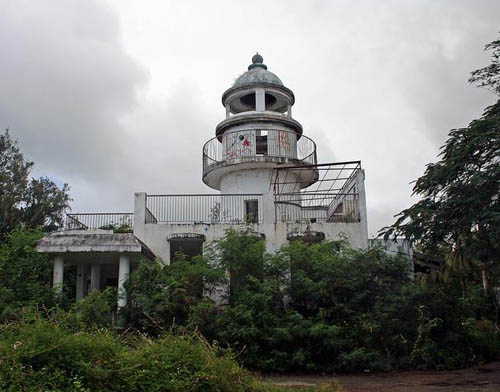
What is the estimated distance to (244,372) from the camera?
414 inches

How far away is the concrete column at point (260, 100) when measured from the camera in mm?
24281

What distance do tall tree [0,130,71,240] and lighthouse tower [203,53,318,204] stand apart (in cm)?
1255

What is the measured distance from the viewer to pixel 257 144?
23922 mm

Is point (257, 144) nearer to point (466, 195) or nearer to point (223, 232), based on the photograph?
point (223, 232)

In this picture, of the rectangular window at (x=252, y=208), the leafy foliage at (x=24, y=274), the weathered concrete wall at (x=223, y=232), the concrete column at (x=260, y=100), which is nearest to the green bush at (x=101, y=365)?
the leafy foliage at (x=24, y=274)

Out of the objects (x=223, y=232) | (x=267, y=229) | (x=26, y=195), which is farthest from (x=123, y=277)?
(x=26, y=195)

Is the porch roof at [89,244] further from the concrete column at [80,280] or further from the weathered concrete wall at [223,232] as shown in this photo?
the concrete column at [80,280]

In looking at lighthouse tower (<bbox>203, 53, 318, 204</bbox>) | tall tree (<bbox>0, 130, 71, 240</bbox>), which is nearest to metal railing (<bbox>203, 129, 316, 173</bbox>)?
lighthouse tower (<bbox>203, 53, 318, 204</bbox>)

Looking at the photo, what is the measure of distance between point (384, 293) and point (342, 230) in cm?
335

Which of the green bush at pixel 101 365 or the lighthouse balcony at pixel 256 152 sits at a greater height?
the lighthouse balcony at pixel 256 152

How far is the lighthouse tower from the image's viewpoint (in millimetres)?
23312

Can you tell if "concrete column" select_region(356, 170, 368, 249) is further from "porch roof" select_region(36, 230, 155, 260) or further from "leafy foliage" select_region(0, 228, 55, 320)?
"leafy foliage" select_region(0, 228, 55, 320)

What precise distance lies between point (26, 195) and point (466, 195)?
27.9m

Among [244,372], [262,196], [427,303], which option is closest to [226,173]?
[262,196]
